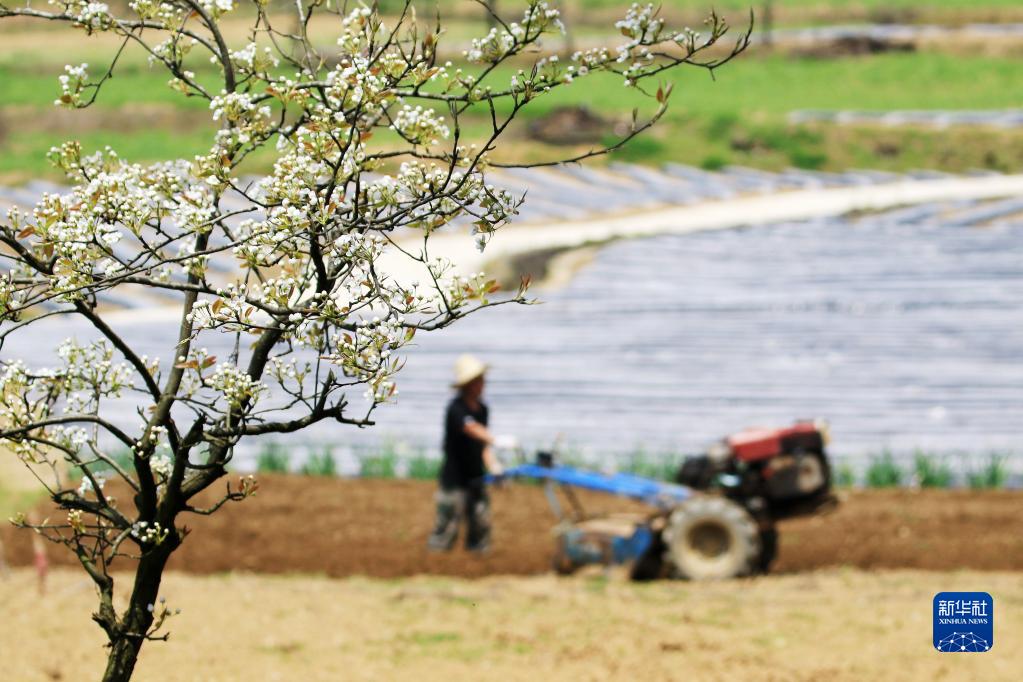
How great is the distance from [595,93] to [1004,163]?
10.7 m

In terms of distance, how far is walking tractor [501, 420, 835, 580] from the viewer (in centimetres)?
912

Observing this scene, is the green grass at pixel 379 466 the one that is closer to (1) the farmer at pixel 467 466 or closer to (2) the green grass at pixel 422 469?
(2) the green grass at pixel 422 469

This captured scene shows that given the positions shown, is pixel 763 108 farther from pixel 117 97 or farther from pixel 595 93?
pixel 117 97

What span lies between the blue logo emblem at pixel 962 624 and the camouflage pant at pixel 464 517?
3.11 meters

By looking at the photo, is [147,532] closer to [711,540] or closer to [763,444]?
[711,540]

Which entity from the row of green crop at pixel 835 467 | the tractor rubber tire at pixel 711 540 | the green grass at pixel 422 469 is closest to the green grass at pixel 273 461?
the row of green crop at pixel 835 467

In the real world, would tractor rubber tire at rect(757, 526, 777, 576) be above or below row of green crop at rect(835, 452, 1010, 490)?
below

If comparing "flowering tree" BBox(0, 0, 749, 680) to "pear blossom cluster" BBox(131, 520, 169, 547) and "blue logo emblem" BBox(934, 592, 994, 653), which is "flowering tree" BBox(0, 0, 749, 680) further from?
"blue logo emblem" BBox(934, 592, 994, 653)

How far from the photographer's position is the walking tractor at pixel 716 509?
9125 millimetres

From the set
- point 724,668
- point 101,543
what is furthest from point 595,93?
point 101,543

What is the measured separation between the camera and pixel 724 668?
23.1 ft

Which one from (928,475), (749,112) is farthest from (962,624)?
(749,112)

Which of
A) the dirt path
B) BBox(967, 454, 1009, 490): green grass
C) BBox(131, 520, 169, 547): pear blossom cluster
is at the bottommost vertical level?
the dirt path

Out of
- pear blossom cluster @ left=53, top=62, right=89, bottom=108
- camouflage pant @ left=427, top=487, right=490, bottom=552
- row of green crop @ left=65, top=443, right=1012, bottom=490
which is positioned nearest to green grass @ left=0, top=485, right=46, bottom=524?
row of green crop @ left=65, top=443, right=1012, bottom=490
